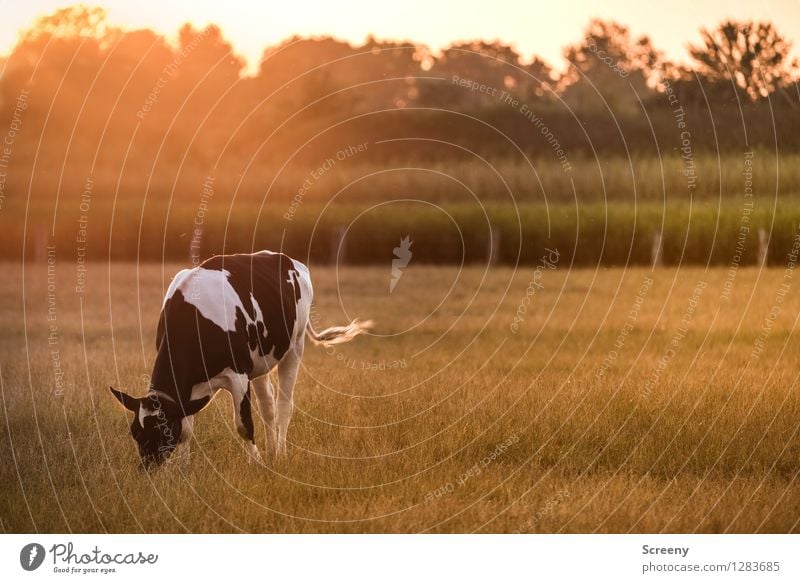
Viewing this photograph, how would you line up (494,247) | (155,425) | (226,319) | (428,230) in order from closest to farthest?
(155,425) → (226,319) → (428,230) → (494,247)

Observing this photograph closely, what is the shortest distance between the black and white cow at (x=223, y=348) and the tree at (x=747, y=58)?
6.50 meters

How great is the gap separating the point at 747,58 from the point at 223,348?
8790mm

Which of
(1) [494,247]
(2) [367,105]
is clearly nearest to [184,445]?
(2) [367,105]

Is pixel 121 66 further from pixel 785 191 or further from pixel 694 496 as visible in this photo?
pixel 785 191

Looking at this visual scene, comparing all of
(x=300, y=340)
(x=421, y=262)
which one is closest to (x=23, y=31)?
(x=300, y=340)

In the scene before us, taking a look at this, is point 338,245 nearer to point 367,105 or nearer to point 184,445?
point 367,105

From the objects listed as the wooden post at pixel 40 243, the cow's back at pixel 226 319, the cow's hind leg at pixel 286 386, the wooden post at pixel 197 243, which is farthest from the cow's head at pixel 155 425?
the wooden post at pixel 40 243

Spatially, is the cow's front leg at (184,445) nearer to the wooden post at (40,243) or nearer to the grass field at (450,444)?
the grass field at (450,444)

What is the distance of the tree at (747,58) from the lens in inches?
527

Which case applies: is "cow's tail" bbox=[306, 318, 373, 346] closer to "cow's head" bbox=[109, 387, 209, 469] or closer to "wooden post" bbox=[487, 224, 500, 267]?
"cow's head" bbox=[109, 387, 209, 469]

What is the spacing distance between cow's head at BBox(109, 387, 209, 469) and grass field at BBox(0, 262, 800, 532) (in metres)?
0.31

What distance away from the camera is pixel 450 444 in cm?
1055

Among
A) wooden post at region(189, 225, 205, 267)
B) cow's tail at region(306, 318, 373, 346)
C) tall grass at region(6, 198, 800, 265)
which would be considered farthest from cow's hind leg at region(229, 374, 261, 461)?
wooden post at region(189, 225, 205, 267)

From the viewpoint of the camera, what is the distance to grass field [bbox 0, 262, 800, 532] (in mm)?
9023
